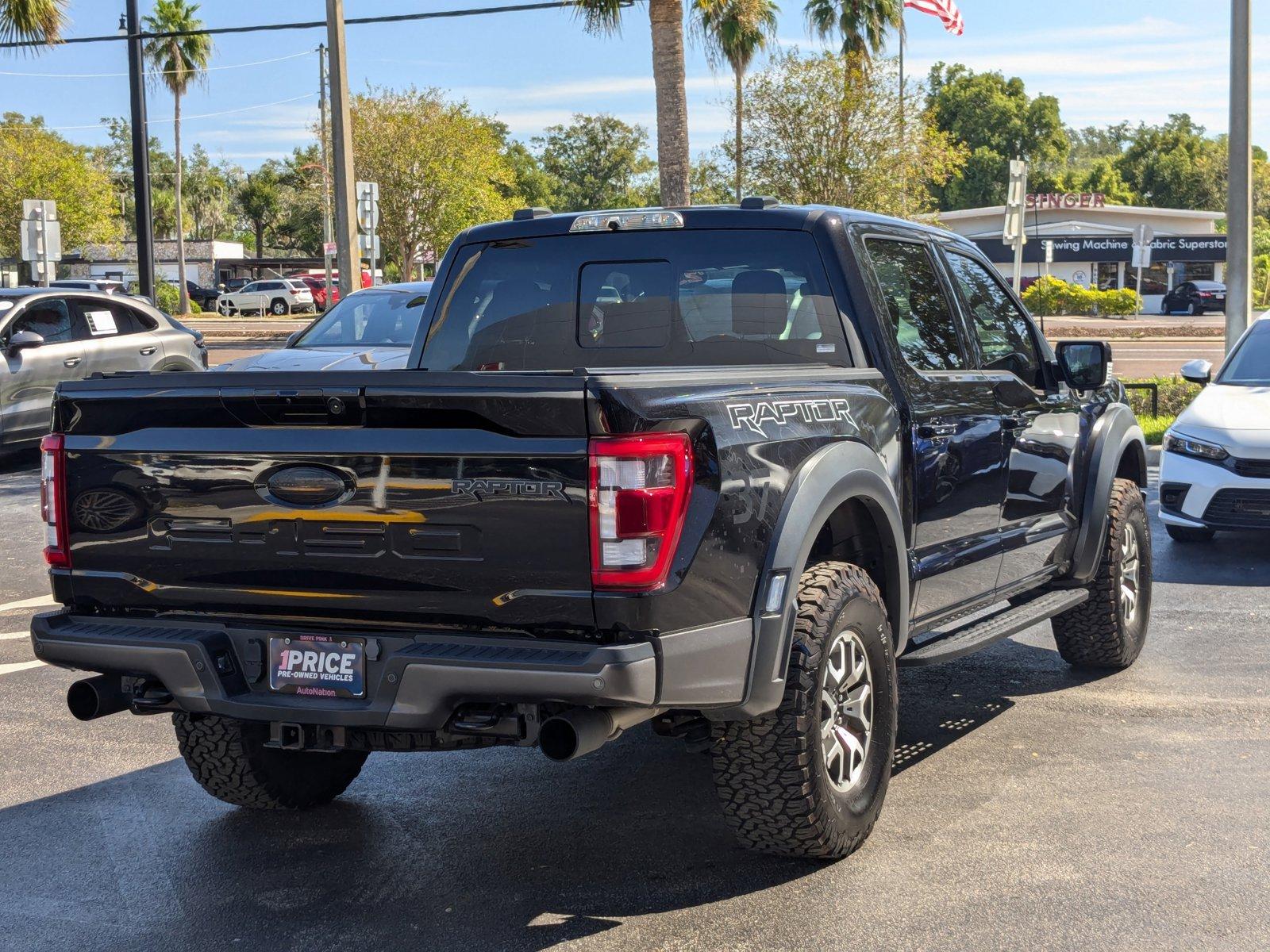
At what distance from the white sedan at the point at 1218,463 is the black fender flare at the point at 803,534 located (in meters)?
5.30

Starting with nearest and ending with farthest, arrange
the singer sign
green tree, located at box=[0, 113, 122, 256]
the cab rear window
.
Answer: the cab rear window < green tree, located at box=[0, 113, 122, 256] < the singer sign

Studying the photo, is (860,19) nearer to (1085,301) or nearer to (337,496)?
(1085,301)

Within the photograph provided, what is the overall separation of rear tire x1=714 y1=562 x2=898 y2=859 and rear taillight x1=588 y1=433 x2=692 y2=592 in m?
0.68

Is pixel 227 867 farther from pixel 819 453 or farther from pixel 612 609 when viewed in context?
pixel 819 453

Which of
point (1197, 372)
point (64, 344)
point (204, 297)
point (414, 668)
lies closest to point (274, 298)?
point (204, 297)

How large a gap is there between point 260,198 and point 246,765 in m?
86.1

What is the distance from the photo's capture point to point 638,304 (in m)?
5.36

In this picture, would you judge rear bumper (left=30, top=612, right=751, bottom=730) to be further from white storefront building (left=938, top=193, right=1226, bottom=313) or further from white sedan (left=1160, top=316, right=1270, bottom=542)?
white storefront building (left=938, top=193, right=1226, bottom=313)

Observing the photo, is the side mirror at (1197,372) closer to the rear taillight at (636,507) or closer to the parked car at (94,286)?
the rear taillight at (636,507)

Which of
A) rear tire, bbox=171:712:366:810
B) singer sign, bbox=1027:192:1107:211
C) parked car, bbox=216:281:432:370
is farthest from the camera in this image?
singer sign, bbox=1027:192:1107:211

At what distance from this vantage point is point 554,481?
358 cm

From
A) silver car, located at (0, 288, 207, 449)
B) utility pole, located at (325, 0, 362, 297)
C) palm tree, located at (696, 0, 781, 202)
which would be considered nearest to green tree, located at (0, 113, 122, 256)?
palm tree, located at (696, 0, 781, 202)

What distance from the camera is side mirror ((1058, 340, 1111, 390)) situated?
20.7 feet

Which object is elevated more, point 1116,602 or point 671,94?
point 671,94
